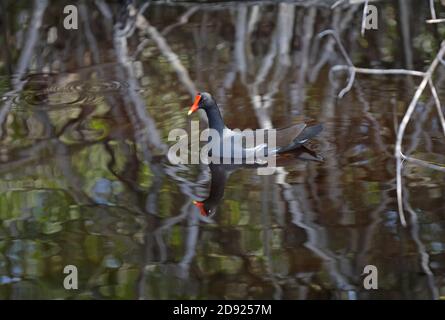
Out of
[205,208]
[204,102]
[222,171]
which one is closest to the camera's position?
[205,208]

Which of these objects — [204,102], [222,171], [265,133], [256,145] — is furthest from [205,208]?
[204,102]

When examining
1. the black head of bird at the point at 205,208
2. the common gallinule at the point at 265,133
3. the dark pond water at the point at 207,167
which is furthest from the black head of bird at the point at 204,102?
the black head of bird at the point at 205,208

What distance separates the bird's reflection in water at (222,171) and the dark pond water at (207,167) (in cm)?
4

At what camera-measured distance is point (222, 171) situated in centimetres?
605

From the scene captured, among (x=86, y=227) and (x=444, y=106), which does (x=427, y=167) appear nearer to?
(x=444, y=106)

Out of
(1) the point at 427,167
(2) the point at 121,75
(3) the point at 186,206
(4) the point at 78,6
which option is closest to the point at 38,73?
(2) the point at 121,75

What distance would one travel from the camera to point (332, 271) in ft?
15.5

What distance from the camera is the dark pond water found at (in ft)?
15.6

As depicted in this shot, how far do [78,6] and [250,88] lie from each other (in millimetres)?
2932

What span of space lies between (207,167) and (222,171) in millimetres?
131

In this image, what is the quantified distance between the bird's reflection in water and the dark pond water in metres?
0.04

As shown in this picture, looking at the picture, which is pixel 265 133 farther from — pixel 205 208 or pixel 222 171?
pixel 205 208

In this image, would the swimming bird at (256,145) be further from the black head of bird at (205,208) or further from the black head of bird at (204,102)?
the black head of bird at (205,208)

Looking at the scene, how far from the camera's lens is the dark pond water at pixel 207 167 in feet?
15.6
